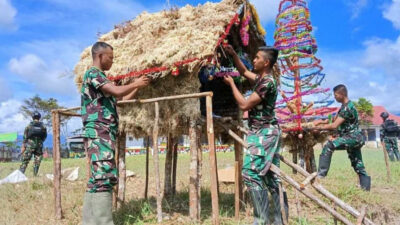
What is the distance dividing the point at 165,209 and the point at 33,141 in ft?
21.4

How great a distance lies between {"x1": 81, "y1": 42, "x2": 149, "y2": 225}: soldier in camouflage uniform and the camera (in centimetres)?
395

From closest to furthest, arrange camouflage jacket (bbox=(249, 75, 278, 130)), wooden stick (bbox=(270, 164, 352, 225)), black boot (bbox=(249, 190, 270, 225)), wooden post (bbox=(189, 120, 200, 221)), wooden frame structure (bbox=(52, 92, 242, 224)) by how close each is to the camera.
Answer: wooden stick (bbox=(270, 164, 352, 225)), black boot (bbox=(249, 190, 270, 225)), camouflage jacket (bbox=(249, 75, 278, 130)), wooden frame structure (bbox=(52, 92, 242, 224)), wooden post (bbox=(189, 120, 200, 221))

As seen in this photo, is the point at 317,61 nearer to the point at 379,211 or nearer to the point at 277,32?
the point at 277,32

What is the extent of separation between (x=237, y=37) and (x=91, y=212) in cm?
425

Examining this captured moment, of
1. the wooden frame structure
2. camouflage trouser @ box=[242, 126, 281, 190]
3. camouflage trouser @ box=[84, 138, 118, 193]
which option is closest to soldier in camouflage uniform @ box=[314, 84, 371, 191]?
the wooden frame structure

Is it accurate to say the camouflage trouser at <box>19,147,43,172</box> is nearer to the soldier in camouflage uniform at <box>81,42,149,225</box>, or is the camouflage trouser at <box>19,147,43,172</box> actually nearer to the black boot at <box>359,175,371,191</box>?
the soldier in camouflage uniform at <box>81,42,149,225</box>

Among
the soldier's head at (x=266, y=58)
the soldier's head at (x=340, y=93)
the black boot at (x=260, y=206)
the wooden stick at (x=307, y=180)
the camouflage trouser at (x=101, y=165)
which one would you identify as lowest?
the black boot at (x=260, y=206)

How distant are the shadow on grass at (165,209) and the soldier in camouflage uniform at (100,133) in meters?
1.36

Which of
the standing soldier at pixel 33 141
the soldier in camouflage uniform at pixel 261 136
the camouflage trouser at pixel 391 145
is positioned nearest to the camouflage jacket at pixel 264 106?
the soldier in camouflage uniform at pixel 261 136

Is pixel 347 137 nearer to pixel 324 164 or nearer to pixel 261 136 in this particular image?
pixel 324 164

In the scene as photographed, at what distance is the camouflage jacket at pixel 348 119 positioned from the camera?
6.11 meters

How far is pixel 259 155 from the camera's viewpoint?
4.01m

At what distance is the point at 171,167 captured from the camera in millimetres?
7766

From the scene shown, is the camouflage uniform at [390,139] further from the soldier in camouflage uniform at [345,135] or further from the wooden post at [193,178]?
the wooden post at [193,178]
